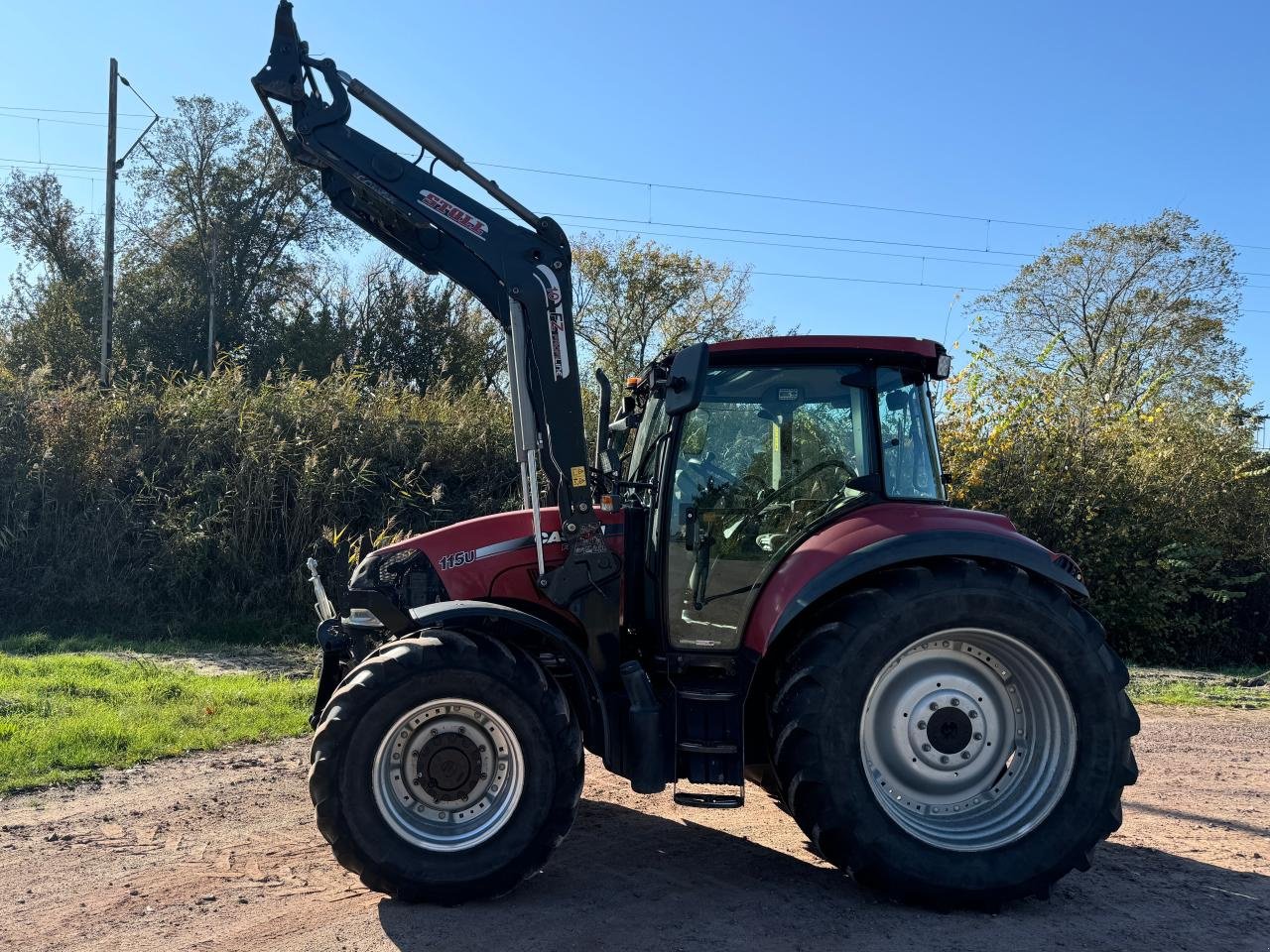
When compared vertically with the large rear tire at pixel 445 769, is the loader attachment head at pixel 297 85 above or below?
above

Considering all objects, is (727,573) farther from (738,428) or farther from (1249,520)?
(1249,520)

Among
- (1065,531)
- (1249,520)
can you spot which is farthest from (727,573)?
(1249,520)

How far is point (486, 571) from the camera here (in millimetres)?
4949

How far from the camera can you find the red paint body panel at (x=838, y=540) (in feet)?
14.5

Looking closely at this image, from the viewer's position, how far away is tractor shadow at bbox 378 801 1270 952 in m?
3.90

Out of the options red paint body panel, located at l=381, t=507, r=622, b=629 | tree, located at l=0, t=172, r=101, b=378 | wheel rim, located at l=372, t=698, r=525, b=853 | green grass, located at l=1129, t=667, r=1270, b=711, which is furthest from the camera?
tree, located at l=0, t=172, r=101, b=378

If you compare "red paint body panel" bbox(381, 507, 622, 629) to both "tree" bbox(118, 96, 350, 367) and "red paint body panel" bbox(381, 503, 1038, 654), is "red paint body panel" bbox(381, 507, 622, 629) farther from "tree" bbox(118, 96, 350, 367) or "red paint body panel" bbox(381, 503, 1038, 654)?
"tree" bbox(118, 96, 350, 367)

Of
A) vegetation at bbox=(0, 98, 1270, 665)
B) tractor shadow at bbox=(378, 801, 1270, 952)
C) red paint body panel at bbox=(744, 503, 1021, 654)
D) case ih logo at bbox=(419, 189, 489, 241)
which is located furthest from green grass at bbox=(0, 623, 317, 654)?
red paint body panel at bbox=(744, 503, 1021, 654)

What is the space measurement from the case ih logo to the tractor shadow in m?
3.02

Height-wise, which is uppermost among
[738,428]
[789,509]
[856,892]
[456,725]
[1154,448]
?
[1154,448]

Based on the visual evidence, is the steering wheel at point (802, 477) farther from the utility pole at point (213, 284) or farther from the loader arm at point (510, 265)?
the utility pole at point (213, 284)

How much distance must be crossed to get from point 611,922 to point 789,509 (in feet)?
6.57

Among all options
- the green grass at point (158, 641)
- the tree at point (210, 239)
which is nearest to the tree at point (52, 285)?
the tree at point (210, 239)

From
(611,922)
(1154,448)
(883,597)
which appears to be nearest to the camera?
(611,922)
